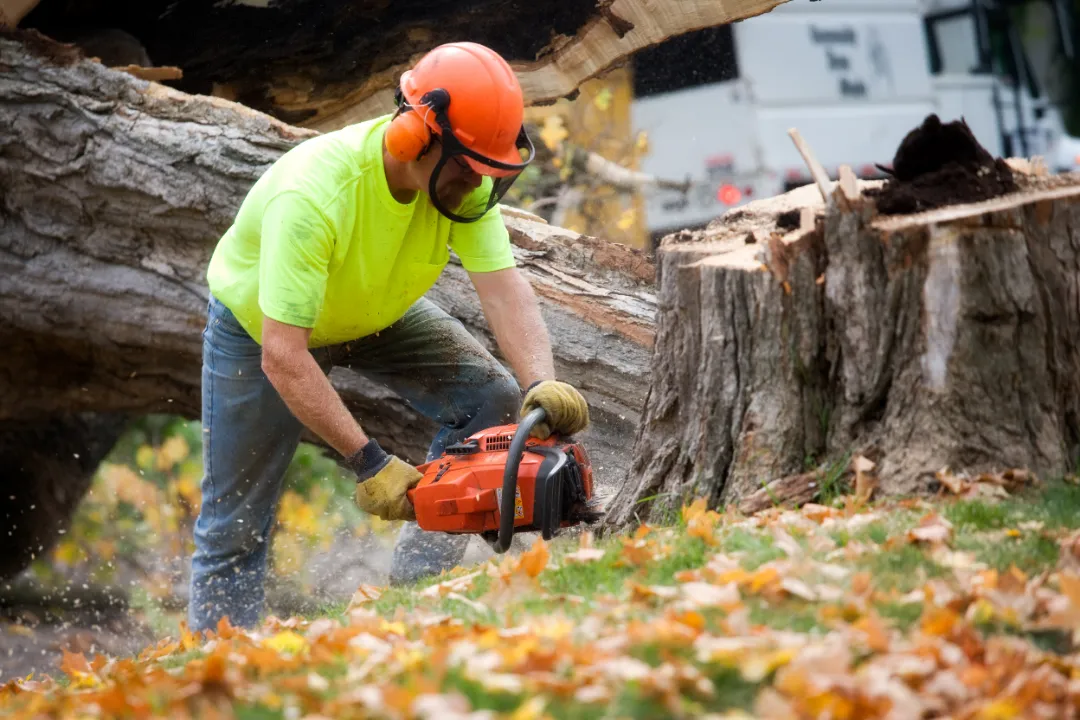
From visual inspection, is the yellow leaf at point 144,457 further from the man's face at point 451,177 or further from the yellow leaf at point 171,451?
the man's face at point 451,177

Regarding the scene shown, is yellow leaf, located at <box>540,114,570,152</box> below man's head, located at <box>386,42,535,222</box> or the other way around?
the other way around

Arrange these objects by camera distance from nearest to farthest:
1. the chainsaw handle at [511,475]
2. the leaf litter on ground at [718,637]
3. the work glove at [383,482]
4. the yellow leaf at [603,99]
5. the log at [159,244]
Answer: the leaf litter on ground at [718,637] < the chainsaw handle at [511,475] < the work glove at [383,482] < the log at [159,244] < the yellow leaf at [603,99]

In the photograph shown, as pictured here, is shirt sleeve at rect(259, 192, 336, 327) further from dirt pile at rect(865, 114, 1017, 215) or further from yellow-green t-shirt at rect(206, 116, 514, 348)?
dirt pile at rect(865, 114, 1017, 215)

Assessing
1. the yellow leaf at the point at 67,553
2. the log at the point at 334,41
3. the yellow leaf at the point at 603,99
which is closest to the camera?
the log at the point at 334,41

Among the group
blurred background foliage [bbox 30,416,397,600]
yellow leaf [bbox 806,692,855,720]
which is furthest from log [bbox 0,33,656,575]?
blurred background foliage [bbox 30,416,397,600]

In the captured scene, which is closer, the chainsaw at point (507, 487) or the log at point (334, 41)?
the chainsaw at point (507, 487)

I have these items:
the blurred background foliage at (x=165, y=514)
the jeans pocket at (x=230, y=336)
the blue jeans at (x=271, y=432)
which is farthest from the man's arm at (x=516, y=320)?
the blurred background foliage at (x=165, y=514)

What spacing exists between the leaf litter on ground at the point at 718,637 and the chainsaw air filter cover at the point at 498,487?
44cm

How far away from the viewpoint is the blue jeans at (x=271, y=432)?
4.12 meters

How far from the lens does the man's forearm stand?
3463mm

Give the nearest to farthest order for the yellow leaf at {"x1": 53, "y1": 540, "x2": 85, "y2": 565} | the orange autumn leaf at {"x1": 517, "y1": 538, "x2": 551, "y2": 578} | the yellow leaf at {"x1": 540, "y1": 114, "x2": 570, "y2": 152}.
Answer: the orange autumn leaf at {"x1": 517, "y1": 538, "x2": 551, "y2": 578} < the yellow leaf at {"x1": 53, "y1": 540, "x2": 85, "y2": 565} < the yellow leaf at {"x1": 540, "y1": 114, "x2": 570, "y2": 152}

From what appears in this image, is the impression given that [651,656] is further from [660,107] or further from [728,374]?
[660,107]

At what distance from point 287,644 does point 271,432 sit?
5.54 feet

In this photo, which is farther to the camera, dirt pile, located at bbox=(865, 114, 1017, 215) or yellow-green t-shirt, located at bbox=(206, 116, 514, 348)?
yellow-green t-shirt, located at bbox=(206, 116, 514, 348)
